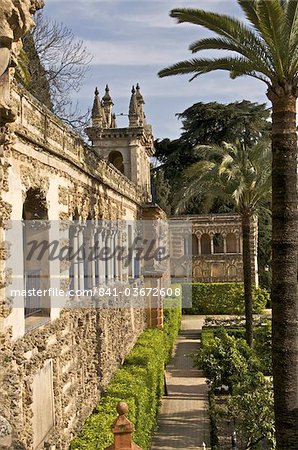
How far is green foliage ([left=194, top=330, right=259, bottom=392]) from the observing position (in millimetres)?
17078

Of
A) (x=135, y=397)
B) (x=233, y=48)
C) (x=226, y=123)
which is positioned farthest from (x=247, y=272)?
(x=226, y=123)

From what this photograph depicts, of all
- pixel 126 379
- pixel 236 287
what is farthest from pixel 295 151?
pixel 236 287

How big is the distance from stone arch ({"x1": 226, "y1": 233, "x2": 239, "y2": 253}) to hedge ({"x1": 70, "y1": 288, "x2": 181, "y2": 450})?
73.3ft

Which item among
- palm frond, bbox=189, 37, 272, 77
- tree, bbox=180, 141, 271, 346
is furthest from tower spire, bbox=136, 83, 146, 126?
palm frond, bbox=189, 37, 272, 77

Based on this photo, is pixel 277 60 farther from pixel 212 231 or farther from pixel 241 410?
pixel 212 231

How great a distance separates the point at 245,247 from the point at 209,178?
3.33 m

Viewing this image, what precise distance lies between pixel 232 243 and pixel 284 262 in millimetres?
33434

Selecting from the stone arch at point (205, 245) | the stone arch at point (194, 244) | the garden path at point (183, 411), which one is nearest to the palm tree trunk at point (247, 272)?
the garden path at point (183, 411)

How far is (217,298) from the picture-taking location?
3728 centimetres

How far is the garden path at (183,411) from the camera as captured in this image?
14.9 meters

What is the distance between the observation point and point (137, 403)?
12742 millimetres

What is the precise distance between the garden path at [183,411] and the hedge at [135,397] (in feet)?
1.50

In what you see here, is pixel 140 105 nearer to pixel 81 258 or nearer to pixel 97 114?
pixel 97 114

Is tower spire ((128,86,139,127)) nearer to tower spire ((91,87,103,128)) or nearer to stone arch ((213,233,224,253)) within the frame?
tower spire ((91,87,103,128))
